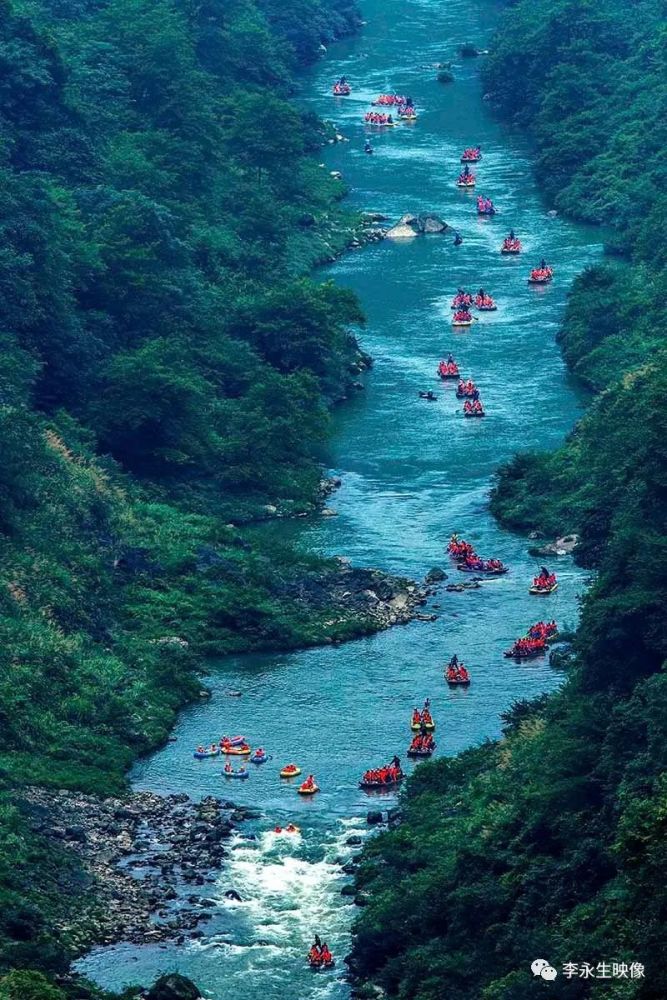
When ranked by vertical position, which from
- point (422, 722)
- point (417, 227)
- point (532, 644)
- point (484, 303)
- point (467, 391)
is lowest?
point (417, 227)

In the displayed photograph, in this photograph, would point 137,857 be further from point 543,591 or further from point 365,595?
point 543,591

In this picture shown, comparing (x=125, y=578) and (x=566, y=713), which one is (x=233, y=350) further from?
(x=566, y=713)

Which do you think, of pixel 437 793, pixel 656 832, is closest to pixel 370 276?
pixel 437 793

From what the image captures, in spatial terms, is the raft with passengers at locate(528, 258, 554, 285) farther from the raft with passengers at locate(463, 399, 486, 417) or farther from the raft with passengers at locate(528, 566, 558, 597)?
the raft with passengers at locate(528, 566, 558, 597)

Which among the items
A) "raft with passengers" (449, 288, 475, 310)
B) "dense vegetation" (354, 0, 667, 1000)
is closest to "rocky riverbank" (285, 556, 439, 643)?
"dense vegetation" (354, 0, 667, 1000)

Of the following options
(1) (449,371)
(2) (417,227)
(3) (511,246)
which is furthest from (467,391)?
(2) (417,227)

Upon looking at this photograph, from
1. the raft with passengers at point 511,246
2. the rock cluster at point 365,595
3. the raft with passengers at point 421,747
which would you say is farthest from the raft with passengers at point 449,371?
the raft with passengers at point 421,747
